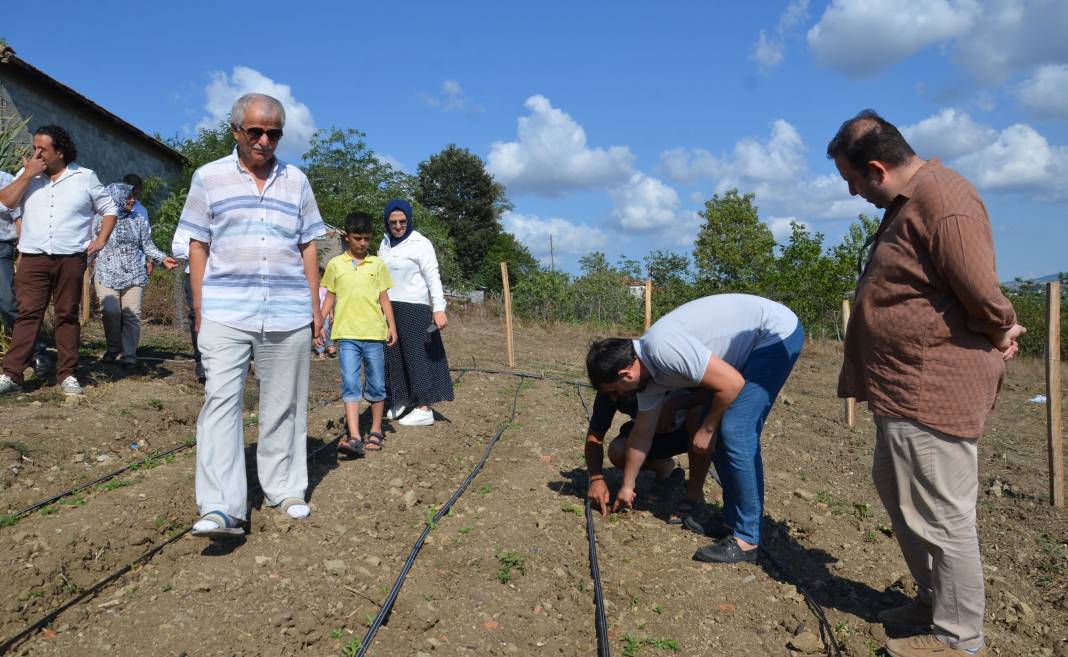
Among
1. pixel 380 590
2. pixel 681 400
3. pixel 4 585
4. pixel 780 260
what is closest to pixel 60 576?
pixel 4 585

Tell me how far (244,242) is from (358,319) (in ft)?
5.66

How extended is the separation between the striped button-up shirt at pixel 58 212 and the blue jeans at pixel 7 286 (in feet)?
1.29

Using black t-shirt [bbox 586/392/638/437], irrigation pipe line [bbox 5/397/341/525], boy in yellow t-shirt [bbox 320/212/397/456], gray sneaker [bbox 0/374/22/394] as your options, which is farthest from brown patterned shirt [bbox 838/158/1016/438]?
gray sneaker [bbox 0/374/22/394]

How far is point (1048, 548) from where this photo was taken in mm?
4402

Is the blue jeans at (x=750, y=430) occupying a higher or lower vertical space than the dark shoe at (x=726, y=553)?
higher

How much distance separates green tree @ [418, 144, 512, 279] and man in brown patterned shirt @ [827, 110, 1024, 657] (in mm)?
44299

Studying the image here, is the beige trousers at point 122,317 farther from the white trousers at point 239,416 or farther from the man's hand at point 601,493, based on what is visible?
the man's hand at point 601,493

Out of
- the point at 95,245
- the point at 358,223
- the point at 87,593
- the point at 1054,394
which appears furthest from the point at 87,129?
the point at 1054,394

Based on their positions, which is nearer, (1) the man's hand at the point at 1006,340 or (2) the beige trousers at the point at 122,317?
(1) the man's hand at the point at 1006,340

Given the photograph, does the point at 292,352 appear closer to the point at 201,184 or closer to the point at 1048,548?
the point at 201,184

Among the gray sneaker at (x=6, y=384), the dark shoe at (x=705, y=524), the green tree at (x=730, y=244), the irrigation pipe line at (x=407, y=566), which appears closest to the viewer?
the irrigation pipe line at (x=407, y=566)

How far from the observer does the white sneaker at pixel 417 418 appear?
6348 millimetres

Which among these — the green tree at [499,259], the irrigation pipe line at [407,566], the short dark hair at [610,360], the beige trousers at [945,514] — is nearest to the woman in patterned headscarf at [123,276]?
the irrigation pipe line at [407,566]

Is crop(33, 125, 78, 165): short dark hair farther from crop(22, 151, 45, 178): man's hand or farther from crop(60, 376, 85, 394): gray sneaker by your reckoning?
crop(60, 376, 85, 394): gray sneaker
